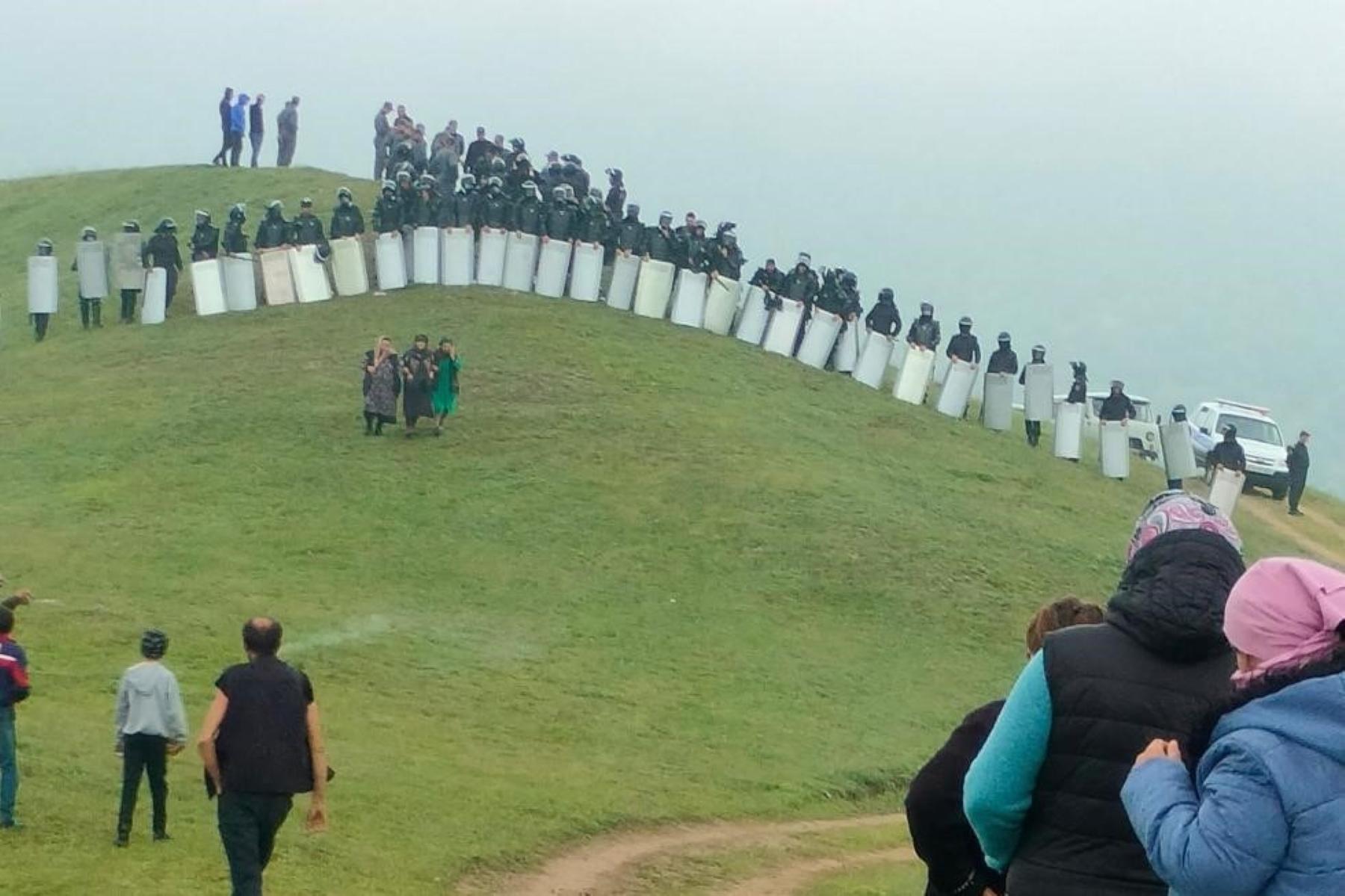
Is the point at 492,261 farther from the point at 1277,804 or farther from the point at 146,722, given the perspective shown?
the point at 1277,804

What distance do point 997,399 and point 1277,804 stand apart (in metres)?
39.9

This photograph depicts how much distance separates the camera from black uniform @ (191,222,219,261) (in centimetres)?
4406

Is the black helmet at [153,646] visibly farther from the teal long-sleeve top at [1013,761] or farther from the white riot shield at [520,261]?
the white riot shield at [520,261]

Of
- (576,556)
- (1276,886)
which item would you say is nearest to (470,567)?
(576,556)

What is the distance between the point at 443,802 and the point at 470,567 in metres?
10.8

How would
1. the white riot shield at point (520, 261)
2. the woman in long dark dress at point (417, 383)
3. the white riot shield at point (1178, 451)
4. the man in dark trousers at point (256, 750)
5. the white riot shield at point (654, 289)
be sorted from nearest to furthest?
1. the man in dark trousers at point (256, 750)
2. the woman in long dark dress at point (417, 383)
3. the white riot shield at point (1178, 451)
4. the white riot shield at point (654, 289)
5. the white riot shield at point (520, 261)

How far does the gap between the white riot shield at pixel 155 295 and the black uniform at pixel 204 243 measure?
86cm

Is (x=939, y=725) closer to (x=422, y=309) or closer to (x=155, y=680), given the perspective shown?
(x=155, y=680)

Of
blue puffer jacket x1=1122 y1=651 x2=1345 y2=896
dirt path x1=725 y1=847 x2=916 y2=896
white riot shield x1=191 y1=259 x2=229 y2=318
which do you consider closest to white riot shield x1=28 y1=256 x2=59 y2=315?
white riot shield x1=191 y1=259 x2=229 y2=318

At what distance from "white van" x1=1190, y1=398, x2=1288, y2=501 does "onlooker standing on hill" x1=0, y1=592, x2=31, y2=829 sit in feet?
124

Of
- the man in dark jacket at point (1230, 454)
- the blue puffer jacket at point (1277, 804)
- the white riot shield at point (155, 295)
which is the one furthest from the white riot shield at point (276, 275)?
the blue puffer jacket at point (1277, 804)

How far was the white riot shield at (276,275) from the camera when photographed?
4484 centimetres

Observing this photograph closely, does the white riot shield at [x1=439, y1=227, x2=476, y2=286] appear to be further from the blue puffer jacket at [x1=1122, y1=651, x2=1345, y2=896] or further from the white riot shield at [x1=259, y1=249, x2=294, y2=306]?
the blue puffer jacket at [x1=1122, y1=651, x2=1345, y2=896]

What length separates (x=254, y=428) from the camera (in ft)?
113
